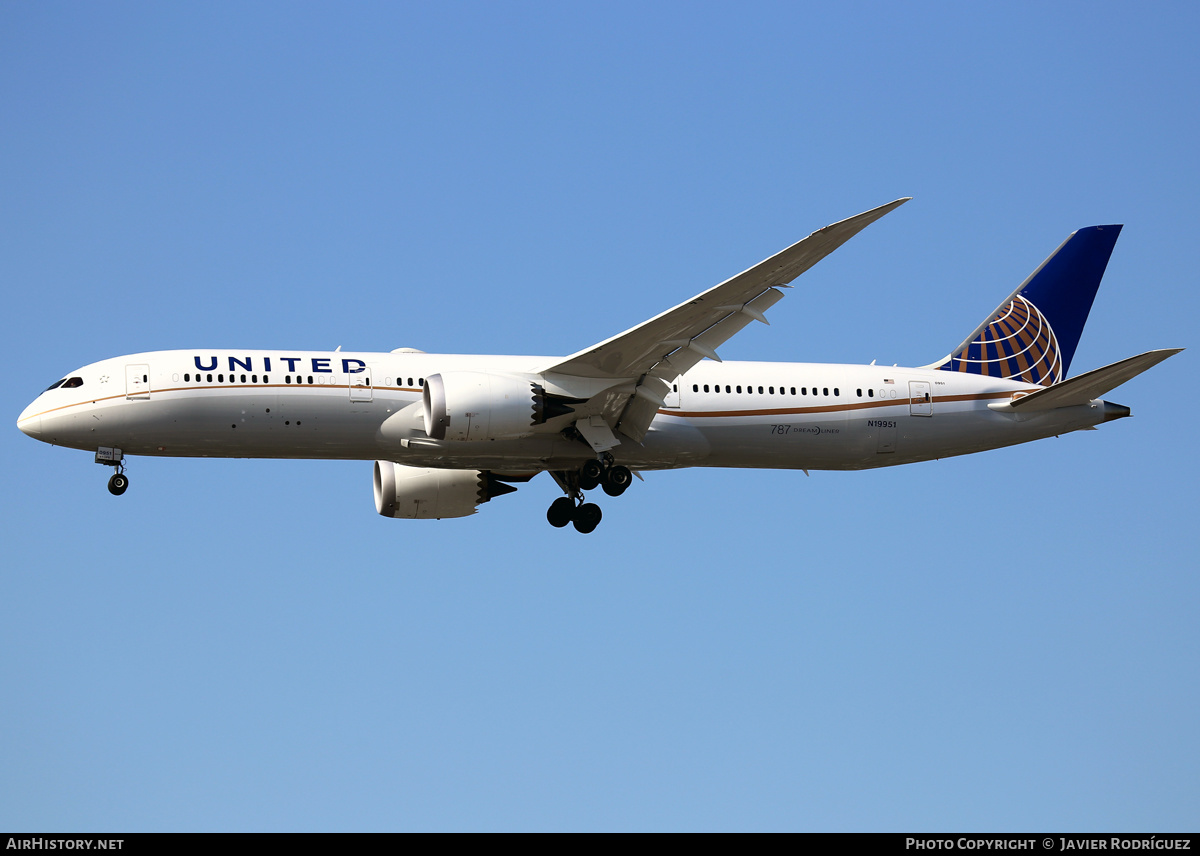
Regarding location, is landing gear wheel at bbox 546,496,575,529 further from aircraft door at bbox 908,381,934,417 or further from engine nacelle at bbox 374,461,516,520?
aircraft door at bbox 908,381,934,417

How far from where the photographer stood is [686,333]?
95.9 ft

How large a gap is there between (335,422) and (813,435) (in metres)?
11.3

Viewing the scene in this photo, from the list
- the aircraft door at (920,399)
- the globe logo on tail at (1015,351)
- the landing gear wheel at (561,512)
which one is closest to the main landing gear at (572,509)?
the landing gear wheel at (561,512)

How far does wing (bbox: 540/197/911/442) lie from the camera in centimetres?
2634

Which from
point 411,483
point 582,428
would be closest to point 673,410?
point 582,428

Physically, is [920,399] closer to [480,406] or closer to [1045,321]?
[1045,321]

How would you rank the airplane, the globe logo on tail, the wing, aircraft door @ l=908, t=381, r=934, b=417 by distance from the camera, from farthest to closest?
1. the globe logo on tail
2. aircraft door @ l=908, t=381, r=934, b=417
3. the airplane
4. the wing

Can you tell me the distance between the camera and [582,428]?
31.2 metres

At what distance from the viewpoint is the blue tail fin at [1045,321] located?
116 feet

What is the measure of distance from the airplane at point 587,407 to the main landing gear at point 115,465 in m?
0.03

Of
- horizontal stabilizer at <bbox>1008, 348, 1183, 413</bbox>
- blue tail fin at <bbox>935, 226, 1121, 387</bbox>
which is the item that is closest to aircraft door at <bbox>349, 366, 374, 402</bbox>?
blue tail fin at <bbox>935, 226, 1121, 387</bbox>

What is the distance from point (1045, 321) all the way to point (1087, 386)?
13.1 ft

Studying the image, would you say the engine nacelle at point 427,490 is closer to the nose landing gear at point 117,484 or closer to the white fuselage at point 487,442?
the white fuselage at point 487,442

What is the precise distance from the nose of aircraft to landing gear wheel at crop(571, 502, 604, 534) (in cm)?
1250
